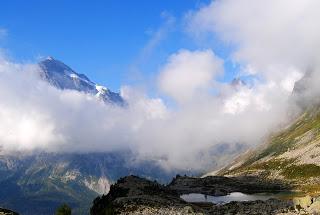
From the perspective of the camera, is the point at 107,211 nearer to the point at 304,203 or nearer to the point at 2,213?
the point at 2,213

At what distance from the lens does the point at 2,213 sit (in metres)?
115

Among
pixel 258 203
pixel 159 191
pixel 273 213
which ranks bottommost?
pixel 273 213

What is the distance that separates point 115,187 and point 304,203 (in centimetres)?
7784

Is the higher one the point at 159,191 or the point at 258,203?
the point at 159,191

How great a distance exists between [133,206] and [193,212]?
756 inches

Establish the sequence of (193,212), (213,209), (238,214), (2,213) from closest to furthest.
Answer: (2,213) < (193,212) < (238,214) < (213,209)

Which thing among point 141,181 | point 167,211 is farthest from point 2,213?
point 141,181

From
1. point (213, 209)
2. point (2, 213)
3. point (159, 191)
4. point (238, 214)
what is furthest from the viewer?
point (159, 191)

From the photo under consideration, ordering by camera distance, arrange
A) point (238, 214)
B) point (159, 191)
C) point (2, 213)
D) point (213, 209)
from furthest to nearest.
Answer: point (159, 191) < point (213, 209) < point (238, 214) < point (2, 213)

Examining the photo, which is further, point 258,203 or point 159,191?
point 159,191

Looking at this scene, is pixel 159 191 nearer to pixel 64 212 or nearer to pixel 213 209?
pixel 213 209

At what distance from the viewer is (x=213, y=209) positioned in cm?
15075

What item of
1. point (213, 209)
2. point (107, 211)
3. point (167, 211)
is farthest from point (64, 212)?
point (213, 209)

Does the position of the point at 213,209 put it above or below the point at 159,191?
below
